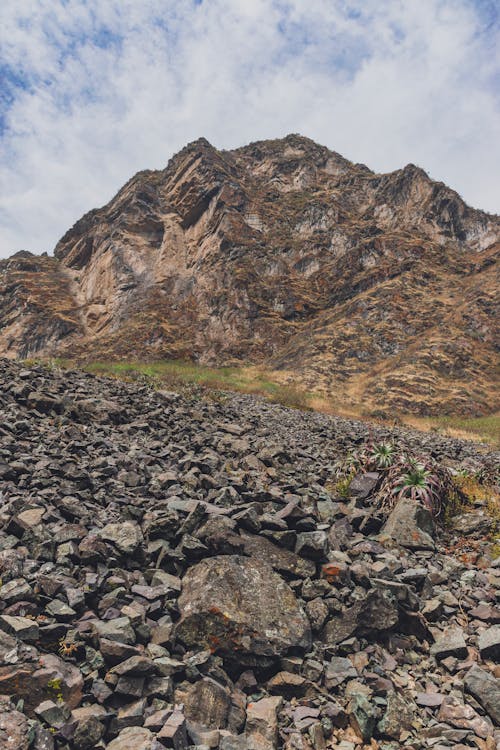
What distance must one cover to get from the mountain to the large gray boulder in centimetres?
2789

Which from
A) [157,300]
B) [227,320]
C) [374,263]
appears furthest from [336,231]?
[157,300]

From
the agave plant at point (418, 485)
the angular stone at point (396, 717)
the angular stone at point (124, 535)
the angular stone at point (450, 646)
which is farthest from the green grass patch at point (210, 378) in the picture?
the angular stone at point (396, 717)

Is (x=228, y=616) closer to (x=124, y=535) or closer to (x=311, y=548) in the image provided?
(x=311, y=548)

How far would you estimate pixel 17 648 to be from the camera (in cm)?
296

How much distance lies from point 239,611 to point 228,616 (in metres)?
0.15

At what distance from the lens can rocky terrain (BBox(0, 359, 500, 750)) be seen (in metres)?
3.00

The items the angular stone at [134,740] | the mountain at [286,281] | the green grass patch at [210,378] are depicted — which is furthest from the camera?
the mountain at [286,281]

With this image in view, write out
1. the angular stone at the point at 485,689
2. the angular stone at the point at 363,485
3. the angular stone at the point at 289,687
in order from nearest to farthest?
the angular stone at the point at 485,689 → the angular stone at the point at 289,687 → the angular stone at the point at 363,485

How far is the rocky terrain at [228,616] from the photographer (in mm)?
2998

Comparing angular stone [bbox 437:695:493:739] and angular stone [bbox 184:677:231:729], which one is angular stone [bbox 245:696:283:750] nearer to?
angular stone [bbox 184:677:231:729]

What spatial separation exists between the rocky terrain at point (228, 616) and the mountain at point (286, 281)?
26098mm

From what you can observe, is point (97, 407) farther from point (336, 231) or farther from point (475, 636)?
point (336, 231)

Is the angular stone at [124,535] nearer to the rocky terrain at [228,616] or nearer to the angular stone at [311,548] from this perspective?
the rocky terrain at [228,616]

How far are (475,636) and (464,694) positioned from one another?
87 cm
